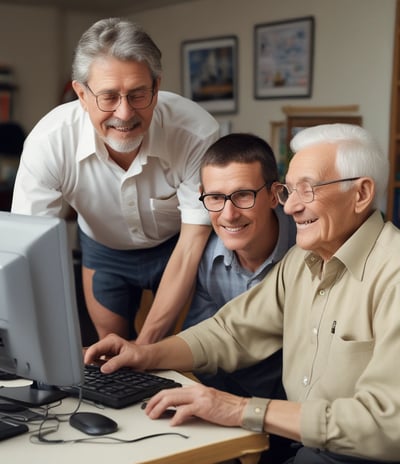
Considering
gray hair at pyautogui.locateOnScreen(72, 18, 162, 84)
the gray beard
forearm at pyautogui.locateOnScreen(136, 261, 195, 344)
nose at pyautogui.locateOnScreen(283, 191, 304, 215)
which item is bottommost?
forearm at pyautogui.locateOnScreen(136, 261, 195, 344)

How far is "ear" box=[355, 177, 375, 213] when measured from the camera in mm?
1643

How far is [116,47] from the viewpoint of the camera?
205 centimetres

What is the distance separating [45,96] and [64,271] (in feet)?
20.8

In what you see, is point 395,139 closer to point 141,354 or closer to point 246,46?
point 246,46

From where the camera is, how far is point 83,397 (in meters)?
1.54

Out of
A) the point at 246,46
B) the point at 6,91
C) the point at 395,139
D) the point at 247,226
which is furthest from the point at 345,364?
the point at 6,91

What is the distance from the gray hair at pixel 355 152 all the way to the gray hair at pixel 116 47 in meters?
0.60

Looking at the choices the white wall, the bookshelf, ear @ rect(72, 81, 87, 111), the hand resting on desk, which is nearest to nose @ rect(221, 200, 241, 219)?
ear @ rect(72, 81, 87, 111)

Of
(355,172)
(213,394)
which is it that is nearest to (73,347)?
(213,394)

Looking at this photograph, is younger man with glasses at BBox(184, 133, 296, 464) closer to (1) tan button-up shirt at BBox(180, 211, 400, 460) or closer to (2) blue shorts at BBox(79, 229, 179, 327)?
(1) tan button-up shirt at BBox(180, 211, 400, 460)

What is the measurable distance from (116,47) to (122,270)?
929 millimetres

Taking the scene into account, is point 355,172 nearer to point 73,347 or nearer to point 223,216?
point 223,216

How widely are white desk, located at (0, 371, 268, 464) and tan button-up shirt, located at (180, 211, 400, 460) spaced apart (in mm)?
136

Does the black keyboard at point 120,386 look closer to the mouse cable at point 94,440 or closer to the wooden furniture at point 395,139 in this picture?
the mouse cable at point 94,440
